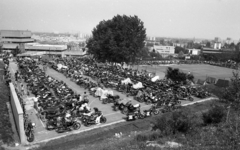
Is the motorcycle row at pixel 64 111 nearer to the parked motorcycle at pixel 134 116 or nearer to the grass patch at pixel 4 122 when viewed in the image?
the parked motorcycle at pixel 134 116

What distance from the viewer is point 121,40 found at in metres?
27.7

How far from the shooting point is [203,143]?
6035 mm

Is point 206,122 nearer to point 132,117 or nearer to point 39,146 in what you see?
point 132,117

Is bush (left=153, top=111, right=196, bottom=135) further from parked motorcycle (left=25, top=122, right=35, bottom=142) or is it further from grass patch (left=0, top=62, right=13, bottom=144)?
grass patch (left=0, top=62, right=13, bottom=144)

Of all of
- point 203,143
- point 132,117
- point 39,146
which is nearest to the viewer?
point 203,143

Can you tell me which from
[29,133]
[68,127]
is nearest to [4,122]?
[29,133]

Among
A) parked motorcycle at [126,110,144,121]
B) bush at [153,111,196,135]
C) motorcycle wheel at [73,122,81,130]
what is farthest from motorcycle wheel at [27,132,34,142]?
bush at [153,111,196,135]

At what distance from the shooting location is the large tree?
27.1m

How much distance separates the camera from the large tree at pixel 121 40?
1068 inches

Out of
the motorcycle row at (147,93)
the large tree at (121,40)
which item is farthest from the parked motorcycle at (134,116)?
the large tree at (121,40)

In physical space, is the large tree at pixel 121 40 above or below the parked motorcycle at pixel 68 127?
above

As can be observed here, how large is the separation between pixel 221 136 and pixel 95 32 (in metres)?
29.1

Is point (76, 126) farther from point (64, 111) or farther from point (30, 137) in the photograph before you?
point (30, 137)

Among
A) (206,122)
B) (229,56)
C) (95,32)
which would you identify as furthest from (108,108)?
(229,56)
